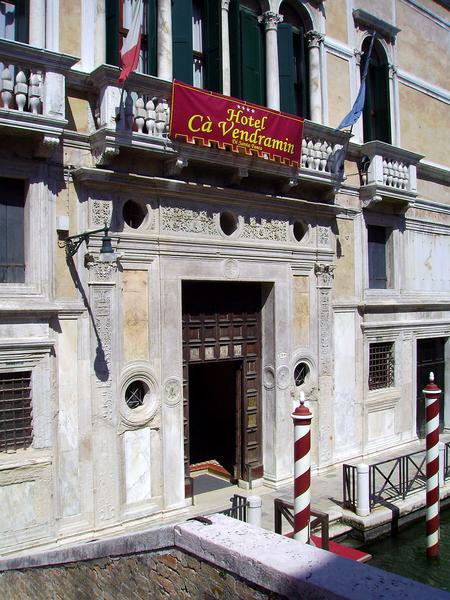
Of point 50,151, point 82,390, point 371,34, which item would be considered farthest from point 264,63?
point 82,390

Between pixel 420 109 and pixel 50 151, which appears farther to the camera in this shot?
pixel 420 109

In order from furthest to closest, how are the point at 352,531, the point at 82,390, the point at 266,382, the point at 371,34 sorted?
the point at 371,34, the point at 266,382, the point at 352,531, the point at 82,390

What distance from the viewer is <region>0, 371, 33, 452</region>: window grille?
8.36m

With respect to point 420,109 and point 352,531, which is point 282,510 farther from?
point 420,109

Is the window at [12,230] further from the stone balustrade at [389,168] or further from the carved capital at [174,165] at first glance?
the stone balustrade at [389,168]

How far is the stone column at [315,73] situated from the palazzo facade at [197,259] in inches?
2.5

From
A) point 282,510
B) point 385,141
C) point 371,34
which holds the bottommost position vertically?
point 282,510

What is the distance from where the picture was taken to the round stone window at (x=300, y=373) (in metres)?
12.2

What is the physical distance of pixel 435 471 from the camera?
31.2 ft

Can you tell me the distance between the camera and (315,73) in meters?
12.7

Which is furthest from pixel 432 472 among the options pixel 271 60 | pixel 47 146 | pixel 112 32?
pixel 112 32

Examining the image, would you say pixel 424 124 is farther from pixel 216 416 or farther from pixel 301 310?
pixel 216 416

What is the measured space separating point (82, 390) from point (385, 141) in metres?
9.57

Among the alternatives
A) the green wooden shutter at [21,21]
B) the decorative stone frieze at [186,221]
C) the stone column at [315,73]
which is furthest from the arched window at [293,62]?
the green wooden shutter at [21,21]
